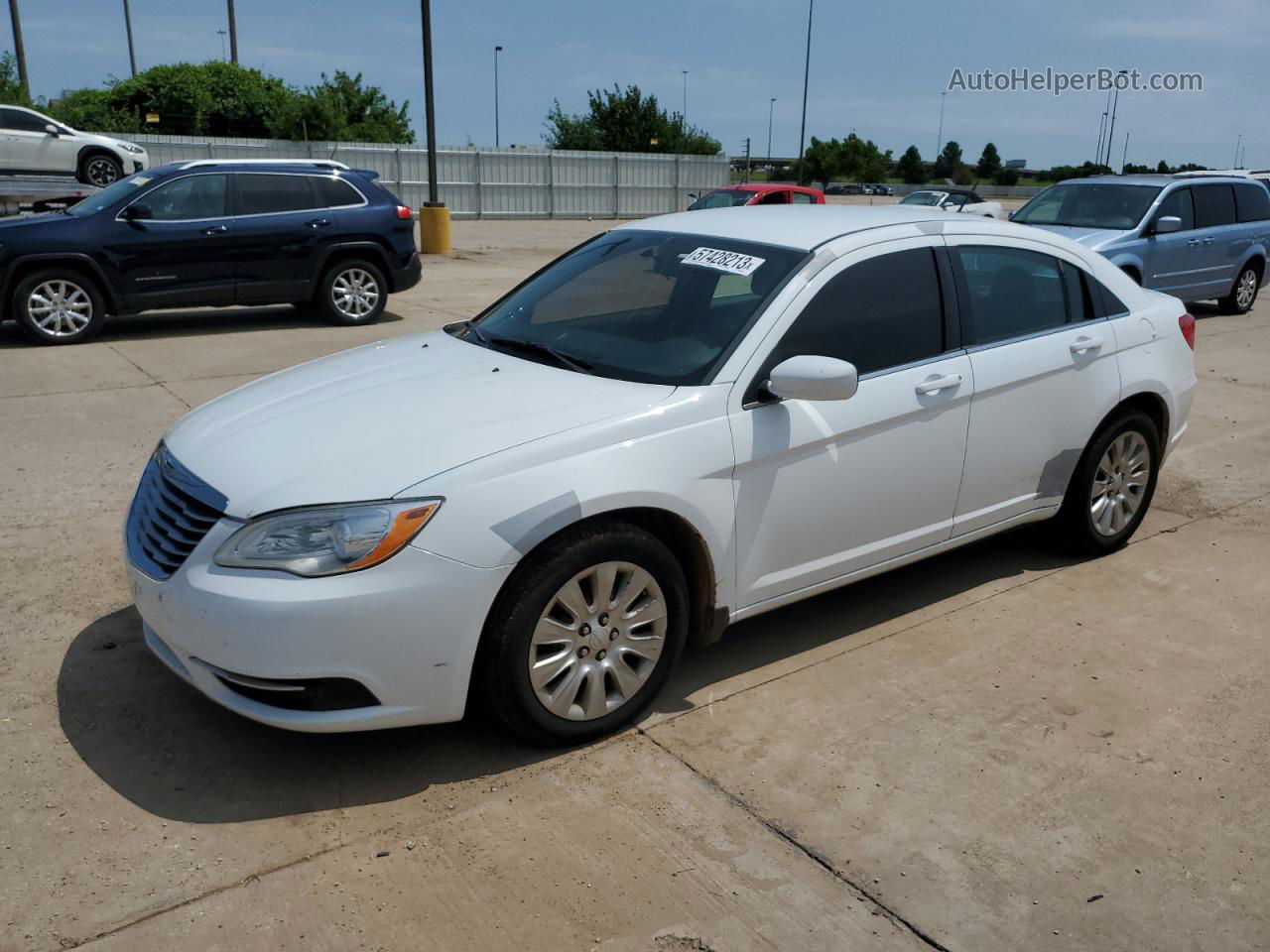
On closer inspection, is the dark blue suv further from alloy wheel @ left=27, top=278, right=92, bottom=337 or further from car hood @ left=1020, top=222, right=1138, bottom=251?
car hood @ left=1020, top=222, right=1138, bottom=251

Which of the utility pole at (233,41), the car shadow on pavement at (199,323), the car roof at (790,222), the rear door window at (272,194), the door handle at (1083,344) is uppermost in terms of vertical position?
the utility pole at (233,41)

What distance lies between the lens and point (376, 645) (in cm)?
316

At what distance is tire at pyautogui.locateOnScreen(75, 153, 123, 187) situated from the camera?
2292 cm

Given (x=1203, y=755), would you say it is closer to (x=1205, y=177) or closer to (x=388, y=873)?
(x=388, y=873)

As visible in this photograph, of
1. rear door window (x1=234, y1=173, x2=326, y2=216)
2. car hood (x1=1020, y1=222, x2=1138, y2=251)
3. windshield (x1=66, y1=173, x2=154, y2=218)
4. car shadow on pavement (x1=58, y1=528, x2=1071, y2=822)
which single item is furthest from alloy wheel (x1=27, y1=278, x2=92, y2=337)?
car hood (x1=1020, y1=222, x2=1138, y2=251)

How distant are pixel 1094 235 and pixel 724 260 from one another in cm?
910

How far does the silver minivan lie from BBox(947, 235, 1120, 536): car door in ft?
24.0

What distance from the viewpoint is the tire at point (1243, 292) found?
46.3 ft

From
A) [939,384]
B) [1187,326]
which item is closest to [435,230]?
[1187,326]

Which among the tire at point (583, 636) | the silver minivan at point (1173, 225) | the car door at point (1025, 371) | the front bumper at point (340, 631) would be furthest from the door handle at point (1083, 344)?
the silver minivan at point (1173, 225)

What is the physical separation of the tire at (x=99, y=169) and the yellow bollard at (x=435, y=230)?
22.9ft

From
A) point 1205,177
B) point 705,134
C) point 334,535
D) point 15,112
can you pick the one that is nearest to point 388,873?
point 334,535

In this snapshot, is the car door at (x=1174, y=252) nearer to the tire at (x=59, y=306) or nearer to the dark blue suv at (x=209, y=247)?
the dark blue suv at (x=209, y=247)

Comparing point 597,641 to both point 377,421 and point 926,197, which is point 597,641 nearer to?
point 377,421
